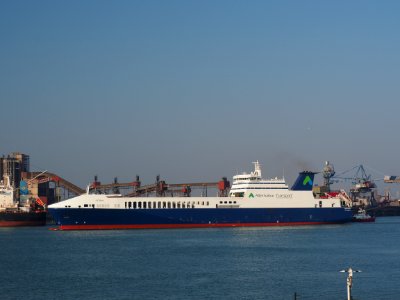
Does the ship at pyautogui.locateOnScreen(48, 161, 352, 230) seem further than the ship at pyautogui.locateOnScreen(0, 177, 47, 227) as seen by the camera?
No

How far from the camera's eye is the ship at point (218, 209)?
97.2 metres

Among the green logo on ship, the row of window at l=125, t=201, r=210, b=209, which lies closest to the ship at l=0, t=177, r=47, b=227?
the row of window at l=125, t=201, r=210, b=209

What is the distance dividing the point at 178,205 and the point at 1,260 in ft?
139

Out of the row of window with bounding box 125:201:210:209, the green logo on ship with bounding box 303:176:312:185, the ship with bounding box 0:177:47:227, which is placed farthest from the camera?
the ship with bounding box 0:177:47:227

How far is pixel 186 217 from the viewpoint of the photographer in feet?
329

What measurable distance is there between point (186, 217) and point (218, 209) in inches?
196

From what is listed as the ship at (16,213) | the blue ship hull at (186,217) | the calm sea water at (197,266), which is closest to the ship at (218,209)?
the blue ship hull at (186,217)

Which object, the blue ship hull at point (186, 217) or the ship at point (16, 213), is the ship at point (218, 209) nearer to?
the blue ship hull at point (186, 217)

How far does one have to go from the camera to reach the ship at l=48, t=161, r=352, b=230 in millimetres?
97250

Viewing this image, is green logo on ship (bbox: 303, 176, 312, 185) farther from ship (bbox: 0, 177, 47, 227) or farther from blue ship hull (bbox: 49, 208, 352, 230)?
ship (bbox: 0, 177, 47, 227)

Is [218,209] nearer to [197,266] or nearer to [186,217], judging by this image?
[186,217]

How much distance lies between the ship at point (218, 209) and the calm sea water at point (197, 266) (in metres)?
10.7

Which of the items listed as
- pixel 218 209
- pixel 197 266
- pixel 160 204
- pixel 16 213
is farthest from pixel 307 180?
pixel 197 266

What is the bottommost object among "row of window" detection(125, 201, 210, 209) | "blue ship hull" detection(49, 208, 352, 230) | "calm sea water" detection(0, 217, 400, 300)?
"calm sea water" detection(0, 217, 400, 300)
